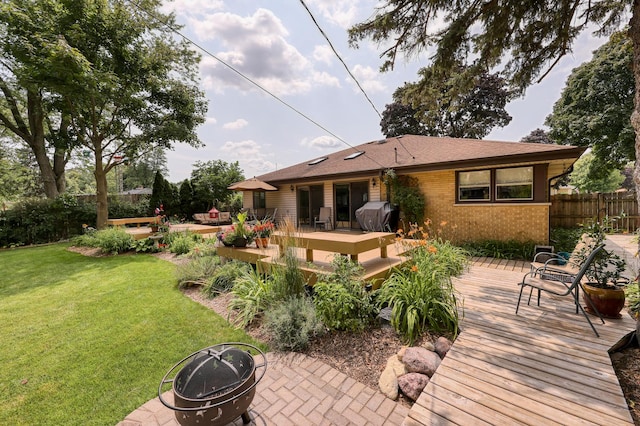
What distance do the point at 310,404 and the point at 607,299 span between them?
3666 millimetres

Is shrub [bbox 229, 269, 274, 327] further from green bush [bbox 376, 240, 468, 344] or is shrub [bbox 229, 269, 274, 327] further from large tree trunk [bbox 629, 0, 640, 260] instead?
large tree trunk [bbox 629, 0, 640, 260]

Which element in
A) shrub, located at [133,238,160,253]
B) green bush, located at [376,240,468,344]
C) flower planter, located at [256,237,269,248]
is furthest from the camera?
shrub, located at [133,238,160,253]

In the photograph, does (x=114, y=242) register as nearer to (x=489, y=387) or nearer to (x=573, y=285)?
(x=489, y=387)

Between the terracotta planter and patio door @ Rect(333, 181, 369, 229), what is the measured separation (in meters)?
7.07

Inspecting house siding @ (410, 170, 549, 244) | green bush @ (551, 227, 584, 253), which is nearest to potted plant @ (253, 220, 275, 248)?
house siding @ (410, 170, 549, 244)

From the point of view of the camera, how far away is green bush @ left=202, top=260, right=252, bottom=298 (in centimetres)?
480

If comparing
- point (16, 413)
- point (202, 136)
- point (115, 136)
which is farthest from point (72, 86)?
point (16, 413)

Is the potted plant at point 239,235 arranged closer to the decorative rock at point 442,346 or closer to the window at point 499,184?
the decorative rock at point 442,346

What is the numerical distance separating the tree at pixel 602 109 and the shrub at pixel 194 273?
57.3 feet

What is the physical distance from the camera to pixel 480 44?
13.2 feet

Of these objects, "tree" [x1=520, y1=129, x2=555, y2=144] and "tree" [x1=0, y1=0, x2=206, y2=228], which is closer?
"tree" [x1=0, y1=0, x2=206, y2=228]

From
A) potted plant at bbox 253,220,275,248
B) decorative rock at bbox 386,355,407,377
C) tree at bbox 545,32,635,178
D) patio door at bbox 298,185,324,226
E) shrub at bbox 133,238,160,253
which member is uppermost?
tree at bbox 545,32,635,178

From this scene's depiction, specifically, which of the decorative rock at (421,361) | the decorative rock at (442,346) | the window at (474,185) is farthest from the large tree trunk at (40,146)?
the window at (474,185)

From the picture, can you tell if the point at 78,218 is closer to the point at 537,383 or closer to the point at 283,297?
the point at 283,297
